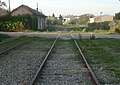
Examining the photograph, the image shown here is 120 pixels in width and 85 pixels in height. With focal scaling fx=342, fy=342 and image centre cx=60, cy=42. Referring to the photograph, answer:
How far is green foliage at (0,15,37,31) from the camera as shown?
204ft

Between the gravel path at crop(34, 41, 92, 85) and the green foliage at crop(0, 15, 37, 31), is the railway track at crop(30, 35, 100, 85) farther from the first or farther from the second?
the green foliage at crop(0, 15, 37, 31)

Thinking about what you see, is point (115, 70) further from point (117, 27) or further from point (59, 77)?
point (117, 27)

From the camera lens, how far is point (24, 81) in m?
10.2

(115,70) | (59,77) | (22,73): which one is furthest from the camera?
(115,70)

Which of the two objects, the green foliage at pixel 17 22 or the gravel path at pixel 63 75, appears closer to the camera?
the gravel path at pixel 63 75

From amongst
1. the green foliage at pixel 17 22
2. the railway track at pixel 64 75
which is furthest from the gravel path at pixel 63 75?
the green foliage at pixel 17 22

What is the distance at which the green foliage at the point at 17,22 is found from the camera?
62.1m

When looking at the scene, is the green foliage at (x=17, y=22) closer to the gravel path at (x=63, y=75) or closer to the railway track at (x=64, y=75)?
the gravel path at (x=63, y=75)

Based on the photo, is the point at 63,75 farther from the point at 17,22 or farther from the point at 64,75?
the point at 17,22

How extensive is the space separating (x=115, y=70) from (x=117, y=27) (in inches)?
1958

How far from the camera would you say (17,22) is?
6281 cm

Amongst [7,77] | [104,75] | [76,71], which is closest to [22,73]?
[7,77]

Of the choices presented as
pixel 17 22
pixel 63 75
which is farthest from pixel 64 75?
pixel 17 22

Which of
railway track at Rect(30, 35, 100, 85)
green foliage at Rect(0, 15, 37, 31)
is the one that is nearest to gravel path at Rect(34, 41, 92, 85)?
railway track at Rect(30, 35, 100, 85)
